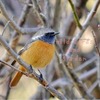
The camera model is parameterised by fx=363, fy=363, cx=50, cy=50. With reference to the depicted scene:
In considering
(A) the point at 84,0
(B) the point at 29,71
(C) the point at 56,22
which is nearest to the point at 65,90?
(C) the point at 56,22

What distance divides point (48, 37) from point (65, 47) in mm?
1556

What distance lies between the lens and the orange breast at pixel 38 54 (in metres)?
3.53

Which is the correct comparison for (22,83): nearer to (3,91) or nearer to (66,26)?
(3,91)

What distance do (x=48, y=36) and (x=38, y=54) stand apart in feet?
0.91

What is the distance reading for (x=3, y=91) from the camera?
16.6ft

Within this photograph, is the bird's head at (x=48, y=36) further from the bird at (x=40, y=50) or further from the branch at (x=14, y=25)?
the branch at (x=14, y=25)

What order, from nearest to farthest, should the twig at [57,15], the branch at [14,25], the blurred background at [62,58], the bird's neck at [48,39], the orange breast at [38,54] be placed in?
the branch at [14,25] < the orange breast at [38,54] < the bird's neck at [48,39] < the blurred background at [62,58] < the twig at [57,15]

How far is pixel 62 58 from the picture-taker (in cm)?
351

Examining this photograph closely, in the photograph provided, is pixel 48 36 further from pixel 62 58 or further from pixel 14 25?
pixel 14 25

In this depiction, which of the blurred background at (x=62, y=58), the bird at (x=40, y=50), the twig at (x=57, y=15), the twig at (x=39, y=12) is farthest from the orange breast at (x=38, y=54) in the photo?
the twig at (x=57, y=15)

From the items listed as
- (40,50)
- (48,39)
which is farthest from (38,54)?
(48,39)

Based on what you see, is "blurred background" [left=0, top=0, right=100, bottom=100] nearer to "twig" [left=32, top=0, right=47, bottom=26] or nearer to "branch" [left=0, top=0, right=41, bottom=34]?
"twig" [left=32, top=0, right=47, bottom=26]

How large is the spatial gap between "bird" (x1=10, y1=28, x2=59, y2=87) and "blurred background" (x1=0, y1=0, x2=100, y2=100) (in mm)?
108

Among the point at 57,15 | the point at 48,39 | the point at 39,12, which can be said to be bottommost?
the point at 57,15
